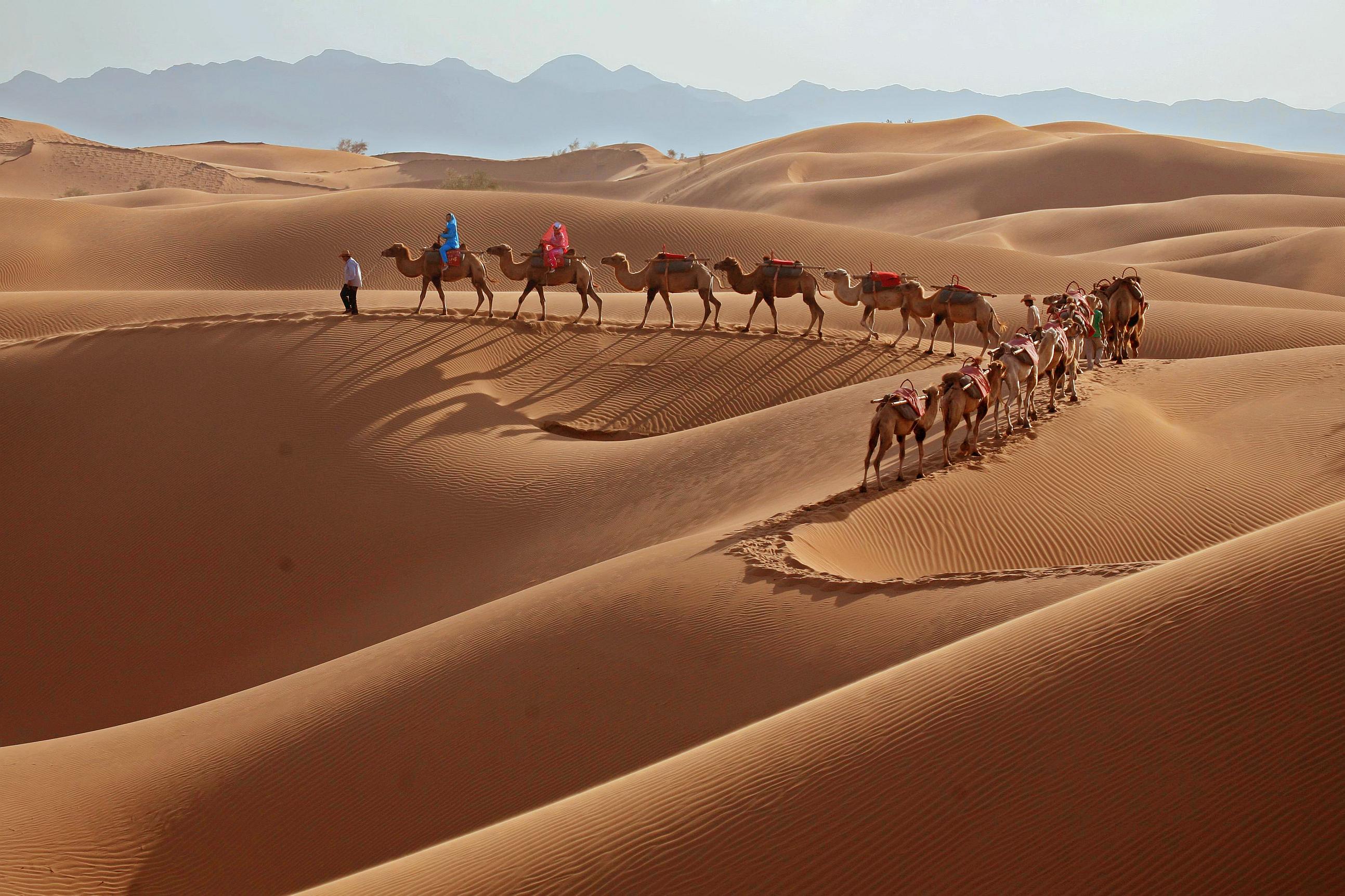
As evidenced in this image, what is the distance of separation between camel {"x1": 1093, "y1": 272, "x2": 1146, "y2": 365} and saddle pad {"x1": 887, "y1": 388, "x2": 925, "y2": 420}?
700cm

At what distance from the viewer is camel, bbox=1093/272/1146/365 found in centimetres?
1733

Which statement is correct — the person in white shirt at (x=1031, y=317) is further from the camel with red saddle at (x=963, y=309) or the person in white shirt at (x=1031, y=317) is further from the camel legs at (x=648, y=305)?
the camel legs at (x=648, y=305)

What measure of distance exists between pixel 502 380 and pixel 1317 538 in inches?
589

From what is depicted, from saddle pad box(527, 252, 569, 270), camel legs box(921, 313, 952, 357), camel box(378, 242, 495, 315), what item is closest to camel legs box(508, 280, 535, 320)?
saddle pad box(527, 252, 569, 270)

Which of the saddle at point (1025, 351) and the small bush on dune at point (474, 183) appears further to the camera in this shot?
the small bush on dune at point (474, 183)

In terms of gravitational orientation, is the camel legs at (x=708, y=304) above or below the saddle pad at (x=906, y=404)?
above

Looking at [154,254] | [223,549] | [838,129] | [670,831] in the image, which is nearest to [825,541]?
[670,831]

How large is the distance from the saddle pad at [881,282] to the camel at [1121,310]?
315 centimetres

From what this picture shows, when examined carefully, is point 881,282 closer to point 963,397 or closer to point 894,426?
point 963,397

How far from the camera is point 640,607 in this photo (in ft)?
33.5

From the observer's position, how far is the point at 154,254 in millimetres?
33500

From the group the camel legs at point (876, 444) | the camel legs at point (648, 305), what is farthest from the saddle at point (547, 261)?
the camel legs at point (876, 444)

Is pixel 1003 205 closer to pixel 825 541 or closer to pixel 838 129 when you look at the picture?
pixel 838 129

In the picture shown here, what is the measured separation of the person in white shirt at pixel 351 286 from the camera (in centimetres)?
2094
